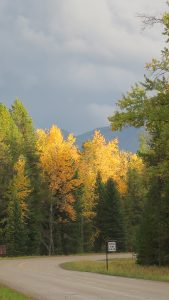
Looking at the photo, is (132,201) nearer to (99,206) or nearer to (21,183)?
(99,206)

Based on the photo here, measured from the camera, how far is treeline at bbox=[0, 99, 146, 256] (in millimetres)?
64625

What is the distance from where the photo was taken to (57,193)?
70.4 metres

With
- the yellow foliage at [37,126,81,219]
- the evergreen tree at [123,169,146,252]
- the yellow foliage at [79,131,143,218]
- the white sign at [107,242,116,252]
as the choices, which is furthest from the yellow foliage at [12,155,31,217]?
the white sign at [107,242,116,252]

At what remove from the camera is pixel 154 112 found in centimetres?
2278

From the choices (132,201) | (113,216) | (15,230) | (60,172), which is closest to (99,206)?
(113,216)

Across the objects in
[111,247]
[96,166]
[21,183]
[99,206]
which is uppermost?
[96,166]

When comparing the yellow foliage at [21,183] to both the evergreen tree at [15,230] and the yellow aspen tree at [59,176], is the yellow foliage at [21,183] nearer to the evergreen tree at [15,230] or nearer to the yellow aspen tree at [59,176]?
the evergreen tree at [15,230]

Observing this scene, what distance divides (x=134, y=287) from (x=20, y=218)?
140 feet

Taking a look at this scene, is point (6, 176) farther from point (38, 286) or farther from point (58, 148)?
point (38, 286)

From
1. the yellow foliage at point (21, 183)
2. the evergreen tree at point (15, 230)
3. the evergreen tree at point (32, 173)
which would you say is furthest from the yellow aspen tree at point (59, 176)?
the evergreen tree at point (15, 230)

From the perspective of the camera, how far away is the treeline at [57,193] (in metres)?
64.6

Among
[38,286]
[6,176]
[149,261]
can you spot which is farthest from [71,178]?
[38,286]

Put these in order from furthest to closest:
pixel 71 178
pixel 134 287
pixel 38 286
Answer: pixel 71 178 → pixel 38 286 → pixel 134 287

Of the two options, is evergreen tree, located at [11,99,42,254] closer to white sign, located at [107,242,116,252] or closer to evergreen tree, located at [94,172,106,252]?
evergreen tree, located at [94,172,106,252]
